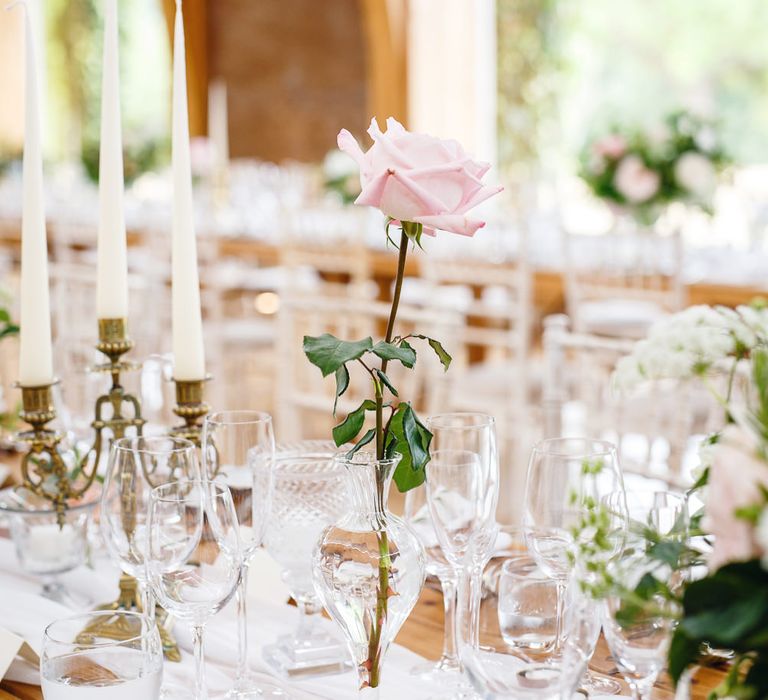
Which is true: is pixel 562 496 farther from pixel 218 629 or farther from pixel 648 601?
pixel 218 629

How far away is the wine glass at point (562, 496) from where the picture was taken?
849mm

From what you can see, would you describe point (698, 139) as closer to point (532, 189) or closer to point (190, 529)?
point (532, 189)

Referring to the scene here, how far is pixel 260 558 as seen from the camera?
1270 mm

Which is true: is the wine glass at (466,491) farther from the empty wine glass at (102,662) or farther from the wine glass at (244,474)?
the empty wine glass at (102,662)

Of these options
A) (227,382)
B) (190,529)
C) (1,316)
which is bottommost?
(227,382)

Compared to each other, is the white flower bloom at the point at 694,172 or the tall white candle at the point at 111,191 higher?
the white flower bloom at the point at 694,172

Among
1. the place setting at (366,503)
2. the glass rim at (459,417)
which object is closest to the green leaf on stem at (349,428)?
the place setting at (366,503)

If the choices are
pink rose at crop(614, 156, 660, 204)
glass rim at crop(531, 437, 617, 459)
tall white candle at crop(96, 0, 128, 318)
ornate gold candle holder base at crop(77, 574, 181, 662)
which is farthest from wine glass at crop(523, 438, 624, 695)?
pink rose at crop(614, 156, 660, 204)

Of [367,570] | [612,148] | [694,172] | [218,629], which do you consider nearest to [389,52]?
[612,148]

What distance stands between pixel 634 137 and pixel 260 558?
9.35ft

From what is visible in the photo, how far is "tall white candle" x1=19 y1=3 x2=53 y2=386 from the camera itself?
1081 mm

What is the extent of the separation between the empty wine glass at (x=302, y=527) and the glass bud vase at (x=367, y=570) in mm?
159

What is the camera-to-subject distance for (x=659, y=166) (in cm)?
371

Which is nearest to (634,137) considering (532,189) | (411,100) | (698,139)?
(698,139)
